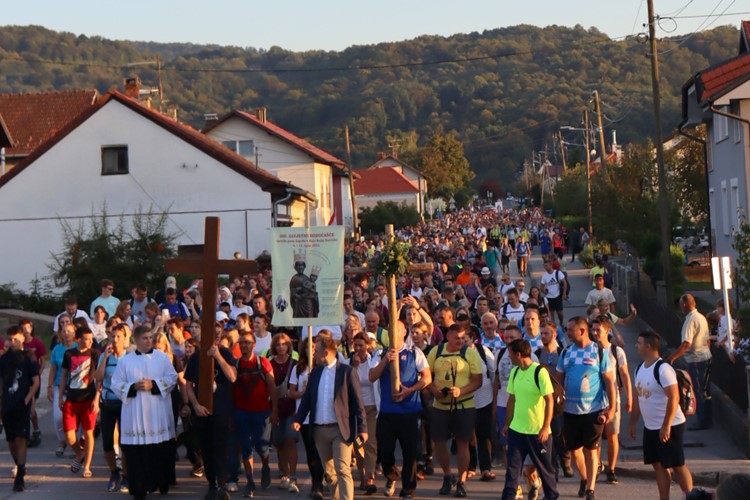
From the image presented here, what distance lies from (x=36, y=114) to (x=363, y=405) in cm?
4324

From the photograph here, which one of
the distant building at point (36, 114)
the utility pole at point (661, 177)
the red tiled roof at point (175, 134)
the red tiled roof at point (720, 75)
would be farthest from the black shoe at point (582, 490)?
the distant building at point (36, 114)

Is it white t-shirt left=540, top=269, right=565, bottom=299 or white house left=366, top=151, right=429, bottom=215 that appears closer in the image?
white t-shirt left=540, top=269, right=565, bottom=299

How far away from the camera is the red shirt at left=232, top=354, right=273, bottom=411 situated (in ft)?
37.6

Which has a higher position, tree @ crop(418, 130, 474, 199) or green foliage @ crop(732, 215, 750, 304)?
tree @ crop(418, 130, 474, 199)

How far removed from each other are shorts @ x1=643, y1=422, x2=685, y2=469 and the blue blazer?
263 centimetres

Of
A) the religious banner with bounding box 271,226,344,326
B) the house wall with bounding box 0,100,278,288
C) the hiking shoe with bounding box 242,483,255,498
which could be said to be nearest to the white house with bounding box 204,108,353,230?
the house wall with bounding box 0,100,278,288

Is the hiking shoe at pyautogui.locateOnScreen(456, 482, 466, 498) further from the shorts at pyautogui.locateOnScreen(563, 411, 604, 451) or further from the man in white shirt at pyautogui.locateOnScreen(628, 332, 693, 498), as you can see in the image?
the man in white shirt at pyautogui.locateOnScreen(628, 332, 693, 498)

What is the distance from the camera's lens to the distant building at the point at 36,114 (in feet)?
159

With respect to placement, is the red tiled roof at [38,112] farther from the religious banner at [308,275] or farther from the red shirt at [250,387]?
the red shirt at [250,387]

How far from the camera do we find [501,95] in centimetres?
14775

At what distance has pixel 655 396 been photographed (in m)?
9.63

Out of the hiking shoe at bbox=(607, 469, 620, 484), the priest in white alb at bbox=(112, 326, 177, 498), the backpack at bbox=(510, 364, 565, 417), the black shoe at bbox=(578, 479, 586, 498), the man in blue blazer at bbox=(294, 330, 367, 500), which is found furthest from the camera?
the hiking shoe at bbox=(607, 469, 620, 484)

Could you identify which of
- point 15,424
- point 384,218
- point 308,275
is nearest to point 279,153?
point 384,218

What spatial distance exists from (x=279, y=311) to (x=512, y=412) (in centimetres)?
334
